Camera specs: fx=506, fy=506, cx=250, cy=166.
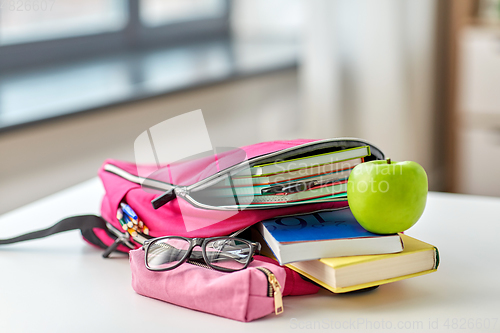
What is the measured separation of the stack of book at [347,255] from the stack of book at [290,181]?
40mm

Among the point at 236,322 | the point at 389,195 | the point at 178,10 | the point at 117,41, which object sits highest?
the point at 178,10

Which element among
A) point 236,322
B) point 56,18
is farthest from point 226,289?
point 56,18

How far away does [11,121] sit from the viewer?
4.36 ft

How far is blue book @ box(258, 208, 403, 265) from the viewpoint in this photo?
502 mm

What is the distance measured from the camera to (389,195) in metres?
0.51

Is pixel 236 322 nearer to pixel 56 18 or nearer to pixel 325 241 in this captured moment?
pixel 325 241

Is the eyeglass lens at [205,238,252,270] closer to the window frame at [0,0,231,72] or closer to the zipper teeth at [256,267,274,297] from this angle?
the zipper teeth at [256,267,274,297]

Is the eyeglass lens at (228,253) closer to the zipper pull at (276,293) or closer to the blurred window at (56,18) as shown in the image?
the zipper pull at (276,293)

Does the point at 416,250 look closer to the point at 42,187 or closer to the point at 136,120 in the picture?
the point at 42,187

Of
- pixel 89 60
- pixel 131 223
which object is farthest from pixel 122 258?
pixel 89 60

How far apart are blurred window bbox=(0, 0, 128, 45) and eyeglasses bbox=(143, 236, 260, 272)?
58.4 inches

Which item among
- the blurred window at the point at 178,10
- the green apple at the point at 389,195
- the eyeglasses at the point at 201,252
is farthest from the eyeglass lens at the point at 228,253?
the blurred window at the point at 178,10

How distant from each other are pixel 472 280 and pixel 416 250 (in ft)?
0.37

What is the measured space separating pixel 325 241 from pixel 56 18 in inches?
68.8
